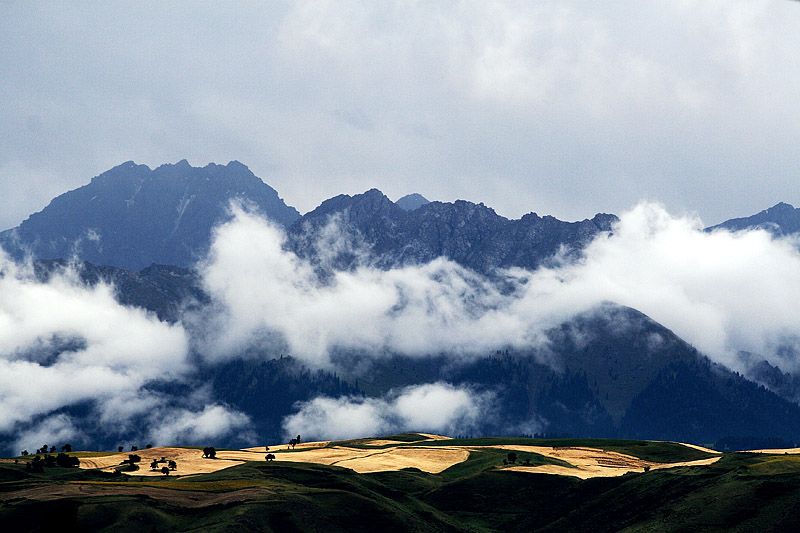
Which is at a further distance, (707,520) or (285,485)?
(285,485)

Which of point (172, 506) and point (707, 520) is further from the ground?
point (172, 506)

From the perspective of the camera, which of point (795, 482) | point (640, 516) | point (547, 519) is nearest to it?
point (795, 482)

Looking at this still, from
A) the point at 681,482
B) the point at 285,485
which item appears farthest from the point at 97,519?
the point at 681,482

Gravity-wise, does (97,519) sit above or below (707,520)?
above

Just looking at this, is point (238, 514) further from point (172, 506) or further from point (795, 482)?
point (795, 482)

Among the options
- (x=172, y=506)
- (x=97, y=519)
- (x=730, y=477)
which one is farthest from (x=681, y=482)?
(x=97, y=519)

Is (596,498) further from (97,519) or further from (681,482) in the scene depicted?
(97,519)

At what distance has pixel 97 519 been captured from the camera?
5812 inches

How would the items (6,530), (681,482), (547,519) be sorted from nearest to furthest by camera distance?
(6,530) → (681,482) → (547,519)

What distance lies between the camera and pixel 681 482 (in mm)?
178625

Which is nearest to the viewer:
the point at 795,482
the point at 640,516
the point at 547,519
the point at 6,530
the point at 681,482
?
the point at 6,530

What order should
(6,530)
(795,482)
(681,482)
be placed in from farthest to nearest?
(681,482), (795,482), (6,530)

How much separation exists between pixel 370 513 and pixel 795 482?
81.8 metres

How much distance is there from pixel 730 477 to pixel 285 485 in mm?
95116
